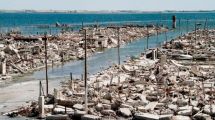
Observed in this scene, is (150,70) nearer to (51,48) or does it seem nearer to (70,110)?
(70,110)

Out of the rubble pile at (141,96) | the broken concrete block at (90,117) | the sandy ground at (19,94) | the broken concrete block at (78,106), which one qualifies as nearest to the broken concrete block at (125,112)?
the rubble pile at (141,96)

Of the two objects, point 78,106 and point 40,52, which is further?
point 40,52

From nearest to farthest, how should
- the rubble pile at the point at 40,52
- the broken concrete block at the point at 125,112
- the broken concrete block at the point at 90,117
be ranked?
the broken concrete block at the point at 90,117 → the broken concrete block at the point at 125,112 → the rubble pile at the point at 40,52

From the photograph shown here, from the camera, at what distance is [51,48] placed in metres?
55.2

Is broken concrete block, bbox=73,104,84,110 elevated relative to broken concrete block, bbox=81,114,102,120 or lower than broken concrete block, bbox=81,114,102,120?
elevated

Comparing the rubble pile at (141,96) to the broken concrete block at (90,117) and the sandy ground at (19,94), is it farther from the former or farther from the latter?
the sandy ground at (19,94)

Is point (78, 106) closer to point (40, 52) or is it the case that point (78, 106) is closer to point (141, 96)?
point (141, 96)

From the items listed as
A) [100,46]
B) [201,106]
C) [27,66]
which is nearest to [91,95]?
[201,106]

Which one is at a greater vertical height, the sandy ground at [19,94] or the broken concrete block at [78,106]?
the broken concrete block at [78,106]

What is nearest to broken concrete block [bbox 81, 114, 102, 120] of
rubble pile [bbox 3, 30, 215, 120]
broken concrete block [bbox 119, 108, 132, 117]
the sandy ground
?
rubble pile [bbox 3, 30, 215, 120]

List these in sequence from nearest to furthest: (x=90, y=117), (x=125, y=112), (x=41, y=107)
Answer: (x=90, y=117), (x=125, y=112), (x=41, y=107)

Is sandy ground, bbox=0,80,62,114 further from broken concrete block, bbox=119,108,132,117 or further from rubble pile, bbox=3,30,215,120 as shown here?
broken concrete block, bbox=119,108,132,117

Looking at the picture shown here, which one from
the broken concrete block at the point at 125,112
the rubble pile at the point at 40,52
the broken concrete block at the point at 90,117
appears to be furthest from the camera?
the rubble pile at the point at 40,52

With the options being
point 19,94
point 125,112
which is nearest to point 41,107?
point 125,112
